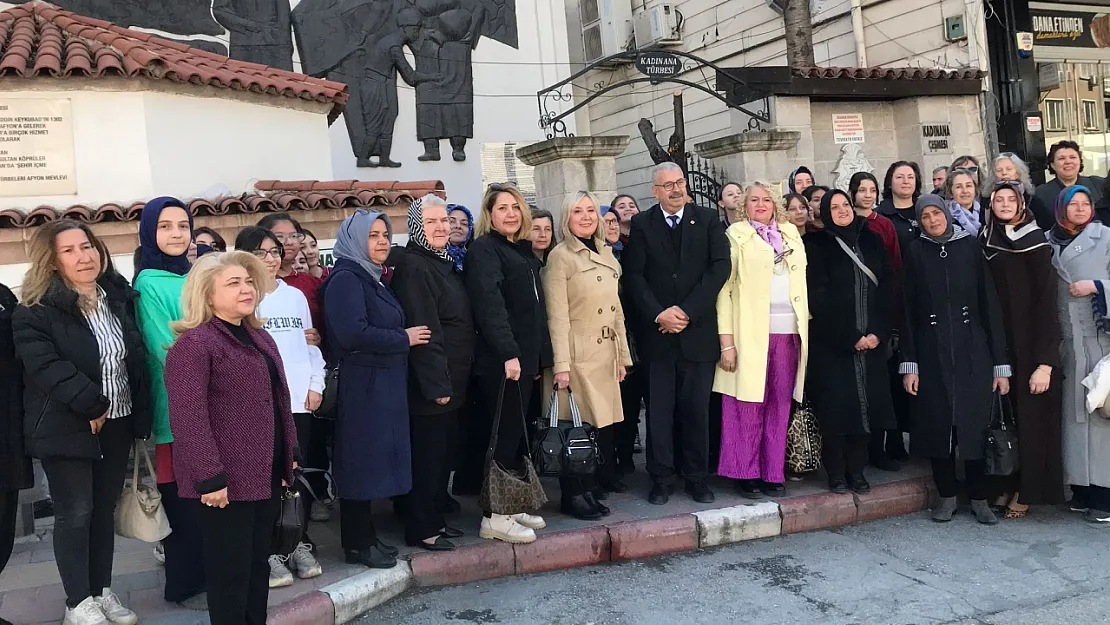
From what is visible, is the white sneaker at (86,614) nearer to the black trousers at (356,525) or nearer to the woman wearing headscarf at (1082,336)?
the black trousers at (356,525)

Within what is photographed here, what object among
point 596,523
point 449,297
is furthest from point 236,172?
point 596,523

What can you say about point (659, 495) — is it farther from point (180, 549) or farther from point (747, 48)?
point (747, 48)

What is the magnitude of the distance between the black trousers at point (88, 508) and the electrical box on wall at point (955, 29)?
39.8ft

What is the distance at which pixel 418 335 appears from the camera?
4.64 m

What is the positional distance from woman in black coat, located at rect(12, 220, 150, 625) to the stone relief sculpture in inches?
344

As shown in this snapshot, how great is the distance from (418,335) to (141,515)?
1.51m

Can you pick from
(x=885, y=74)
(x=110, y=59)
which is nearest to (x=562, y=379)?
(x=110, y=59)

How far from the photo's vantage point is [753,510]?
5449 millimetres

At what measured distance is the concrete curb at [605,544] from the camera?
428 centimetres

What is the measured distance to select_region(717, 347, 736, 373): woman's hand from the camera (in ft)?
18.4

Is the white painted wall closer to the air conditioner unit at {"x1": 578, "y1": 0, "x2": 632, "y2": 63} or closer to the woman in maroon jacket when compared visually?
the air conditioner unit at {"x1": 578, "y1": 0, "x2": 632, "y2": 63}

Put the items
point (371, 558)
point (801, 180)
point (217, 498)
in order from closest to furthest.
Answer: point (217, 498), point (371, 558), point (801, 180)

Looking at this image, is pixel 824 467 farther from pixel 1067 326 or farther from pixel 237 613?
Result: pixel 237 613

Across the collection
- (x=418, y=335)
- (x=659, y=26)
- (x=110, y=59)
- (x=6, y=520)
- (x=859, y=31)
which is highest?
(x=659, y=26)
